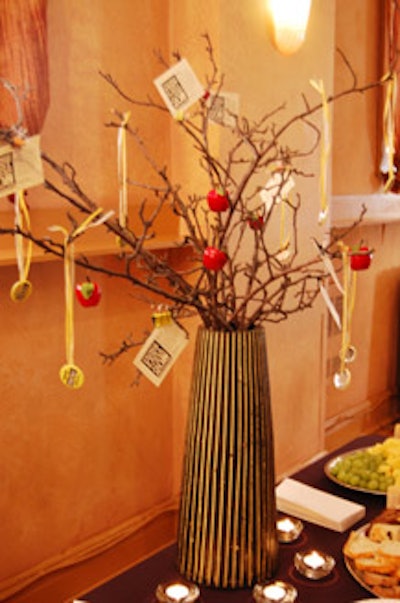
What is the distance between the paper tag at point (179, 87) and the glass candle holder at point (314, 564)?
33.4 inches

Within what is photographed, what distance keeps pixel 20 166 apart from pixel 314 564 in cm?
89

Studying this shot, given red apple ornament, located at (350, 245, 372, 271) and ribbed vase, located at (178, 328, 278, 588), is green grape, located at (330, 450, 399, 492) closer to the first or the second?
ribbed vase, located at (178, 328, 278, 588)

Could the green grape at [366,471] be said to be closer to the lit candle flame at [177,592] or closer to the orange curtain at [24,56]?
the lit candle flame at [177,592]

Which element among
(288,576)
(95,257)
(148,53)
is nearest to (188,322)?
(95,257)

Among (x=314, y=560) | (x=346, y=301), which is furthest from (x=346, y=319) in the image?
(x=314, y=560)

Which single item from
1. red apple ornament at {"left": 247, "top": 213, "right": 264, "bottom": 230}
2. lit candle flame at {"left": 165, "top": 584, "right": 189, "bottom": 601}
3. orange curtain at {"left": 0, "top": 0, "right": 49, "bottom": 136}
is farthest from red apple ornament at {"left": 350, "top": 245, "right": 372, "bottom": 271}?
orange curtain at {"left": 0, "top": 0, "right": 49, "bottom": 136}

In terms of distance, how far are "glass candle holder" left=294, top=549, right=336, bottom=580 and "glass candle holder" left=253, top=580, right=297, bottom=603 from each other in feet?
0.24

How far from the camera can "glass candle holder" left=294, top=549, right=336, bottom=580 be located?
1331mm

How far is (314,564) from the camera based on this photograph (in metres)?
1.35

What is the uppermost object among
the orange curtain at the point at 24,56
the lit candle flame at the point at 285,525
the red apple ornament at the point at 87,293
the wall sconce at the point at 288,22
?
the wall sconce at the point at 288,22

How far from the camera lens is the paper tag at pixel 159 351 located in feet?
3.83

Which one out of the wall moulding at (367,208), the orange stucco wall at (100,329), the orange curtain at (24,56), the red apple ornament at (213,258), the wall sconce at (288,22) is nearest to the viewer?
the red apple ornament at (213,258)

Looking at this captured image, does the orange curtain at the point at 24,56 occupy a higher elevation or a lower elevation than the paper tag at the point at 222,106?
higher

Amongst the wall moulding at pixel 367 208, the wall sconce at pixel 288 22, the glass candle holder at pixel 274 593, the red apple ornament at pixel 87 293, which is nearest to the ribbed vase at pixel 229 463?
the glass candle holder at pixel 274 593
